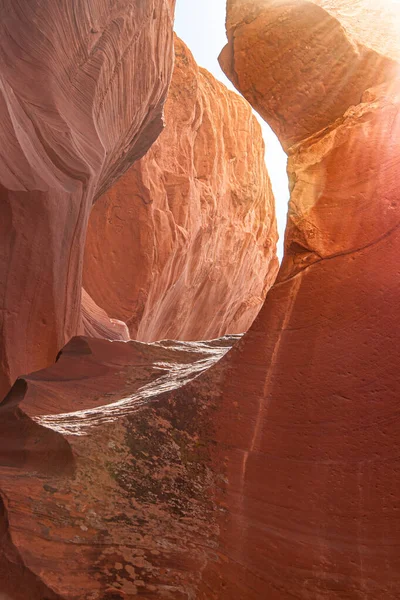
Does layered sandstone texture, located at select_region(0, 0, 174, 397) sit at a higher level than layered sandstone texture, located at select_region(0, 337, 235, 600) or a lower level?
higher

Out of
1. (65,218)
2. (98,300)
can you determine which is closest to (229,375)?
(65,218)

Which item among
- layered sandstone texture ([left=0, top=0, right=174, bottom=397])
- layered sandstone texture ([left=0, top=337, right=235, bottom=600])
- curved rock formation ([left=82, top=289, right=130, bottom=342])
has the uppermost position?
layered sandstone texture ([left=0, top=0, right=174, bottom=397])

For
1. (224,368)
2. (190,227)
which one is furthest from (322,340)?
(190,227)

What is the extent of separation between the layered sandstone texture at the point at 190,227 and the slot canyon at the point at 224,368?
12.0ft

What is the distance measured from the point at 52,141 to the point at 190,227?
6184 millimetres

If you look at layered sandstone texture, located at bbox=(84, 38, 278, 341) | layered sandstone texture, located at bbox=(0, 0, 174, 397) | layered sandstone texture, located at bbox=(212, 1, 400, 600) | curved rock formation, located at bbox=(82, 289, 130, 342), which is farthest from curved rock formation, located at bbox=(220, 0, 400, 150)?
layered sandstone texture, located at bbox=(84, 38, 278, 341)

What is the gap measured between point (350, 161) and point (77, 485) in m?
2.39

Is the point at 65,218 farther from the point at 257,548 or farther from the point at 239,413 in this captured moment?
the point at 257,548

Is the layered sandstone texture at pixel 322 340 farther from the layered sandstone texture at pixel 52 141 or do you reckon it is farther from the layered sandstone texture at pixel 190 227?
the layered sandstone texture at pixel 190 227

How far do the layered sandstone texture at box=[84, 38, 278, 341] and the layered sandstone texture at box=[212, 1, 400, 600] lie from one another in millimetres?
6015

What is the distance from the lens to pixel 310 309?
142 inches

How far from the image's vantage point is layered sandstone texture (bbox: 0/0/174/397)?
17.3ft

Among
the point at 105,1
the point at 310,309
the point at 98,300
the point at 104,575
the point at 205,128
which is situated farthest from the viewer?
the point at 205,128

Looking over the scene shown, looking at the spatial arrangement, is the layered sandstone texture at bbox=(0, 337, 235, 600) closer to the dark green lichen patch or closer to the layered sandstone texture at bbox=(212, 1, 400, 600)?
the dark green lichen patch
